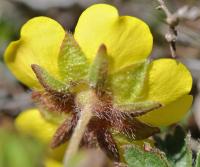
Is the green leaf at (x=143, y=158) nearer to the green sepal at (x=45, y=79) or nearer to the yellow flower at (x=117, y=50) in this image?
the yellow flower at (x=117, y=50)

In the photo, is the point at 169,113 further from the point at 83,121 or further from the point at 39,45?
the point at 39,45

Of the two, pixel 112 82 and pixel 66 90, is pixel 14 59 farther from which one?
pixel 112 82

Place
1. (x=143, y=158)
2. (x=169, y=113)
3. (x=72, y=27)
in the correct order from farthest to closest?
(x=72, y=27), (x=169, y=113), (x=143, y=158)

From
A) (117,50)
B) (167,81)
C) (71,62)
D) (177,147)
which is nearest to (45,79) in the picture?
(71,62)

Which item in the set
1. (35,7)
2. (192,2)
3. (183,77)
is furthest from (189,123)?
(183,77)

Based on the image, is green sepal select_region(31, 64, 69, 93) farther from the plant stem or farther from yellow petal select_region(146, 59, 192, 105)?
yellow petal select_region(146, 59, 192, 105)

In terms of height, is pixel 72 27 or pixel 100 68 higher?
pixel 100 68

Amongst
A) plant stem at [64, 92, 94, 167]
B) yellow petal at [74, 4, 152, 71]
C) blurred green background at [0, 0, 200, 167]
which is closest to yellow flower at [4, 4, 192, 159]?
yellow petal at [74, 4, 152, 71]

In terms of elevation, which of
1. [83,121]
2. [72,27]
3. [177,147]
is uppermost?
[83,121]
